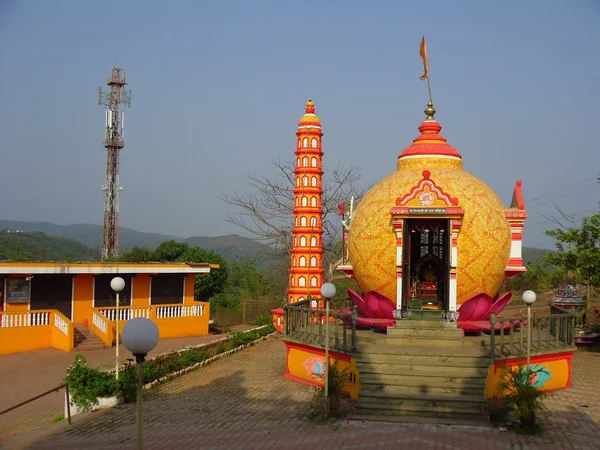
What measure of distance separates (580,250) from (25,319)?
16656 millimetres

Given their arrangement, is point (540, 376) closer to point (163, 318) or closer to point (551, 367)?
point (551, 367)

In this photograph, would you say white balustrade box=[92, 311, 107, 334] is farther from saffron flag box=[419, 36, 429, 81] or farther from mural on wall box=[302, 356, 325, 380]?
saffron flag box=[419, 36, 429, 81]

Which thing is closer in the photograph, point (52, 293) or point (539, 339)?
point (539, 339)

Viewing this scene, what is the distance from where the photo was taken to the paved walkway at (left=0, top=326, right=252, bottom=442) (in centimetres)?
1383

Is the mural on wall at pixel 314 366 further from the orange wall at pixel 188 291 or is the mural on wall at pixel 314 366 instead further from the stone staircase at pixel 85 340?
the orange wall at pixel 188 291

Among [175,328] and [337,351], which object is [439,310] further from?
[175,328]

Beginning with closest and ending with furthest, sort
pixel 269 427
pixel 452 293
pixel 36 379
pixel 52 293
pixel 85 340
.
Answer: pixel 269 427 < pixel 452 293 < pixel 36 379 < pixel 85 340 < pixel 52 293

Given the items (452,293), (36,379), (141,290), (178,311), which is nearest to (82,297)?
(141,290)

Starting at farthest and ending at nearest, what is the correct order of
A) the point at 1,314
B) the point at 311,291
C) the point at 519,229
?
the point at 311,291, the point at 1,314, the point at 519,229

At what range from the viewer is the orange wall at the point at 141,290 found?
2567 centimetres

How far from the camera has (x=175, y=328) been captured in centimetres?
2492

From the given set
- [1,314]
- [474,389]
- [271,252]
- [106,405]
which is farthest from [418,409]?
[271,252]

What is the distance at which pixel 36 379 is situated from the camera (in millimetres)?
17422

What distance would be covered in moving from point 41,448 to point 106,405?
2.42 m
